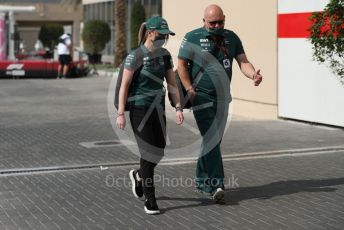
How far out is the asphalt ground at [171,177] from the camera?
6.08 metres

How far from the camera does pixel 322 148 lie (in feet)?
32.3

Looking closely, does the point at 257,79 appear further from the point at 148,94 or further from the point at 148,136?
the point at 148,136

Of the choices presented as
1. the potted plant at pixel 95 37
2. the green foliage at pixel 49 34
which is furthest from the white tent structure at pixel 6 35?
the green foliage at pixel 49 34

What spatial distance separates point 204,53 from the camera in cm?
662

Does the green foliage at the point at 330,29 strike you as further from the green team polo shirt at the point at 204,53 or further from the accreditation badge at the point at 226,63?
the accreditation badge at the point at 226,63

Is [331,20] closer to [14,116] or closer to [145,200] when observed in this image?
[145,200]

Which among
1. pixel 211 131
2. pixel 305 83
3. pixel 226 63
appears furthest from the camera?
pixel 305 83

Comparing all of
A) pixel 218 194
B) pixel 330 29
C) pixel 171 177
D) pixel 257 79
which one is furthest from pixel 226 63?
pixel 330 29

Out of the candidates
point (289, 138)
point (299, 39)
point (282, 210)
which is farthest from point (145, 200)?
point (299, 39)

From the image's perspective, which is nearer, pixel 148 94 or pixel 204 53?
pixel 148 94

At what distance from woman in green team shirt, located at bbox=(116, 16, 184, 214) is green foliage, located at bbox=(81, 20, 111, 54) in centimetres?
3145

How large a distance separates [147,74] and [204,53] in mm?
725

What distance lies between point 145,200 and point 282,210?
4.31ft

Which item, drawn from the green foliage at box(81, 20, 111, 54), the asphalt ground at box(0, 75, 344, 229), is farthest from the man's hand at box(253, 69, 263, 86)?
the green foliage at box(81, 20, 111, 54)
